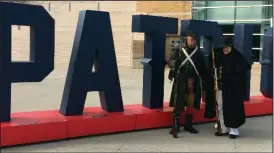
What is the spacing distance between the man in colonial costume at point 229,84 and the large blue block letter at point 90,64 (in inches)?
64.3

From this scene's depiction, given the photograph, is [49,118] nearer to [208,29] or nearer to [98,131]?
[98,131]

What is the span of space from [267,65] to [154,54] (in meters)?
2.83

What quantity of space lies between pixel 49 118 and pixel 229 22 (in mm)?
17702

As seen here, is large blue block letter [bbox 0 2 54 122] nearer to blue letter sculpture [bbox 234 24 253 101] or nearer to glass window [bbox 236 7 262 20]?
blue letter sculpture [bbox 234 24 253 101]

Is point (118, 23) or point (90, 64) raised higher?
point (118, 23)

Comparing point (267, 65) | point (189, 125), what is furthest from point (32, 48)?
point (267, 65)

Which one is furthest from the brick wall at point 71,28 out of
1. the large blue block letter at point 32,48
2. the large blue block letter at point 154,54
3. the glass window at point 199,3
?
the large blue block letter at point 32,48

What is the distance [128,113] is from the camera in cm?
656

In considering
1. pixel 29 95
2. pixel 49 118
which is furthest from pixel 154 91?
pixel 29 95

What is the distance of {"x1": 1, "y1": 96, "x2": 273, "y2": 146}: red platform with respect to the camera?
5.53 metres

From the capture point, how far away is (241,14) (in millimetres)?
21906

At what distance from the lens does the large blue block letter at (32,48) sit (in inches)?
220

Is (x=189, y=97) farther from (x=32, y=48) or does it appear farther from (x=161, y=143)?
(x=32, y=48)

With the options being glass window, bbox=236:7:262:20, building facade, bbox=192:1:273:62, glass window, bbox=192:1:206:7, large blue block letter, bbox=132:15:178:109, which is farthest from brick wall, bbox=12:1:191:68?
large blue block letter, bbox=132:15:178:109
